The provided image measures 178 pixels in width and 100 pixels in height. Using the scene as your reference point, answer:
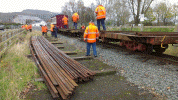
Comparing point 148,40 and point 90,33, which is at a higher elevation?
point 90,33

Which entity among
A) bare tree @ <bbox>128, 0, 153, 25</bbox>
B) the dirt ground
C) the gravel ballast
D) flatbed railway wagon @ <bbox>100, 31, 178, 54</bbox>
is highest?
bare tree @ <bbox>128, 0, 153, 25</bbox>

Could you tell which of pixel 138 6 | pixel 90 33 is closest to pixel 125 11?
pixel 138 6

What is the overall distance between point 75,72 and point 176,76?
2755 millimetres

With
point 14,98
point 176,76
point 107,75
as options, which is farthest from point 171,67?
point 14,98

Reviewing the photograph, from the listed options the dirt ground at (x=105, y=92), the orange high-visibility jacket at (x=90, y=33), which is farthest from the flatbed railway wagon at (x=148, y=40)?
the dirt ground at (x=105, y=92)

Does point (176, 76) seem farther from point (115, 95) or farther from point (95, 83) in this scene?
point (95, 83)

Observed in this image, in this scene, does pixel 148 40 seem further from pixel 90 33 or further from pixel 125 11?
pixel 125 11

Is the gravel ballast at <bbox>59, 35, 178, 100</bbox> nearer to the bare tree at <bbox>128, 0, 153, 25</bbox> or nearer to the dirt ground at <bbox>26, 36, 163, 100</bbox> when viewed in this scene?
the dirt ground at <bbox>26, 36, 163, 100</bbox>

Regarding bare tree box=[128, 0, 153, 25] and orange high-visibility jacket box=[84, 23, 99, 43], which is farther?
bare tree box=[128, 0, 153, 25]

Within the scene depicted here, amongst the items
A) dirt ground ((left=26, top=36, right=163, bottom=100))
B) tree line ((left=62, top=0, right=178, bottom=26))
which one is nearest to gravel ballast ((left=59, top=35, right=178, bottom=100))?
dirt ground ((left=26, top=36, right=163, bottom=100))

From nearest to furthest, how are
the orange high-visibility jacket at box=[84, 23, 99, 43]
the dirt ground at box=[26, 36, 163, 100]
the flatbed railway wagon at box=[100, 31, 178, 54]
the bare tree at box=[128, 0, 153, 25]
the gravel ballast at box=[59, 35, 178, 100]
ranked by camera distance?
the dirt ground at box=[26, 36, 163, 100] → the gravel ballast at box=[59, 35, 178, 100] → the flatbed railway wagon at box=[100, 31, 178, 54] → the orange high-visibility jacket at box=[84, 23, 99, 43] → the bare tree at box=[128, 0, 153, 25]

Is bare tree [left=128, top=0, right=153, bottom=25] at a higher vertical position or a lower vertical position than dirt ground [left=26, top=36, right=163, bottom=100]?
higher

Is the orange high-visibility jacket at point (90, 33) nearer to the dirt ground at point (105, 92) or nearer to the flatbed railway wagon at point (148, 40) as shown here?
the flatbed railway wagon at point (148, 40)

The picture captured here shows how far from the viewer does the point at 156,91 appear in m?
3.26
